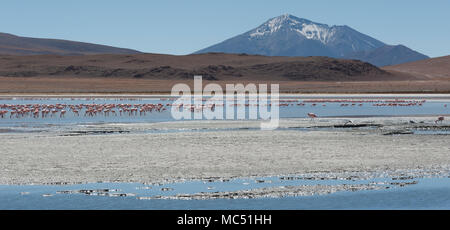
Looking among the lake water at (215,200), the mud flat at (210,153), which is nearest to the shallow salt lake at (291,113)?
the mud flat at (210,153)

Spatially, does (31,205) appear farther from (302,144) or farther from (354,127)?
(354,127)

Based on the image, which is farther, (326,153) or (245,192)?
(326,153)

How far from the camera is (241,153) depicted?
640 inches

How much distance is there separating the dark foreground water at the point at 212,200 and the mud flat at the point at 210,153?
69cm

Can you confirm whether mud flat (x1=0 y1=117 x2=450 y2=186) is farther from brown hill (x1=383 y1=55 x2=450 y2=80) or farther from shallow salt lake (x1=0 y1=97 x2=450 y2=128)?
brown hill (x1=383 y1=55 x2=450 y2=80)

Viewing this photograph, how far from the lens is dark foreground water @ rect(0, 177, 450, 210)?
10.2m

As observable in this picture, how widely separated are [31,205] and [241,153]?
6.87 m

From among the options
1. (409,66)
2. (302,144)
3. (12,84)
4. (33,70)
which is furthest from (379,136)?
(409,66)

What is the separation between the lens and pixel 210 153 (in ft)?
53.2

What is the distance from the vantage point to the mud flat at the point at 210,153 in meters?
13.3

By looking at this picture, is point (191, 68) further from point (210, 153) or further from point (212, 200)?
point (212, 200)

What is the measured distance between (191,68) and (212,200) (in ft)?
434
